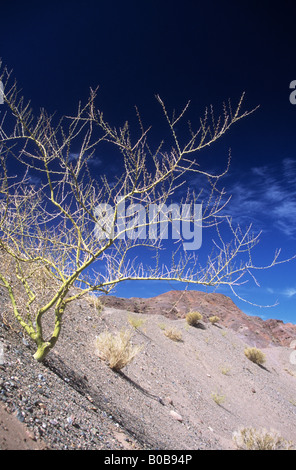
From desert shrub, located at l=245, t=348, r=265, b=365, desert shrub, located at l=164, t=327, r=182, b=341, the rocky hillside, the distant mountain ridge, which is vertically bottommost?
the rocky hillside

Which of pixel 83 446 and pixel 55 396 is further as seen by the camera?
pixel 55 396

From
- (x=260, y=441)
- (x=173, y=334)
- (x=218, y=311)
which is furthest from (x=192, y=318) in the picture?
(x=260, y=441)

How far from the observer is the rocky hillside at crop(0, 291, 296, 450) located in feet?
11.3

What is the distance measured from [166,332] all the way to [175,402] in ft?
18.4

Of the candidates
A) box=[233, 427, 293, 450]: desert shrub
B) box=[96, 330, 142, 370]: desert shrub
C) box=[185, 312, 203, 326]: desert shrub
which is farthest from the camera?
box=[185, 312, 203, 326]: desert shrub

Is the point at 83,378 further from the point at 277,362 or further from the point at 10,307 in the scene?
the point at 277,362

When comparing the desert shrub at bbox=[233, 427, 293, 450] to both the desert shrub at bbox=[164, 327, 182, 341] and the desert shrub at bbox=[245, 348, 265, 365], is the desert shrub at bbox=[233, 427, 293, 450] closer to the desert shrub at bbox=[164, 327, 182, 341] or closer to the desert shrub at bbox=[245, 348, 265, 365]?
the desert shrub at bbox=[164, 327, 182, 341]

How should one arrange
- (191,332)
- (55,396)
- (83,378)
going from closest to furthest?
(55,396) < (83,378) < (191,332)

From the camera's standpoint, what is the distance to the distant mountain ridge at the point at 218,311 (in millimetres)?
21439

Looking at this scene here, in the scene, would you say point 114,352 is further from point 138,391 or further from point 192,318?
point 192,318

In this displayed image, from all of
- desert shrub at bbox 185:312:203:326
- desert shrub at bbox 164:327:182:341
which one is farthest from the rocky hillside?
desert shrub at bbox 185:312:203:326

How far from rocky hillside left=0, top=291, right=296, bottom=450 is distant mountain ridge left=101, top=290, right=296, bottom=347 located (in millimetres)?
5220

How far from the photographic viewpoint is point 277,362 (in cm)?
1973
